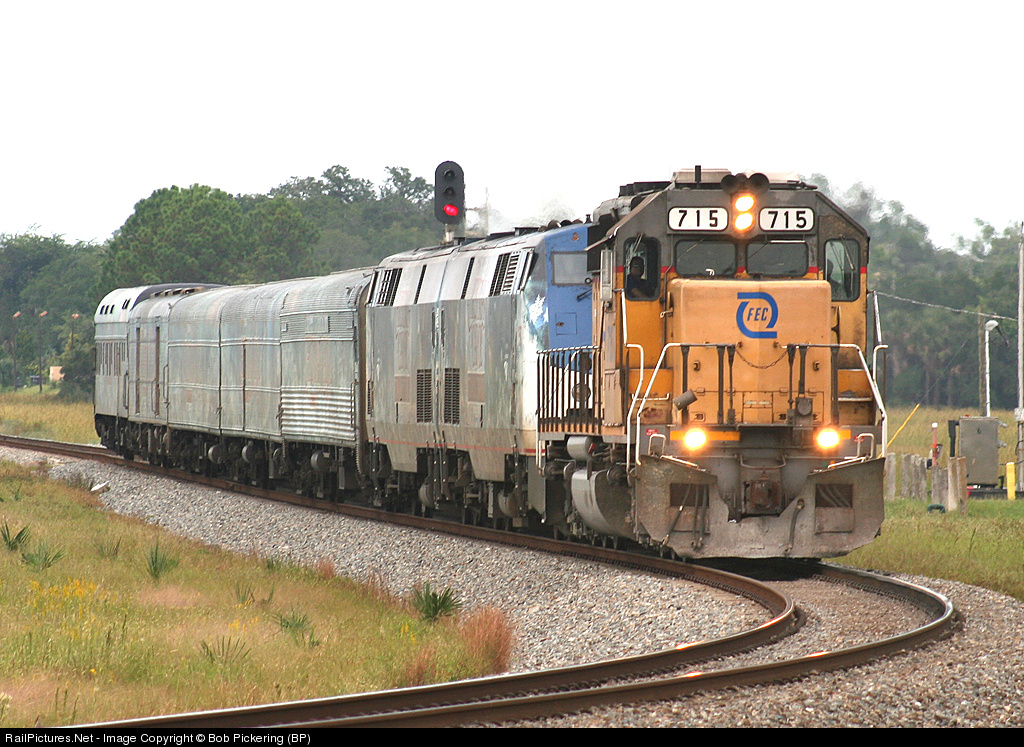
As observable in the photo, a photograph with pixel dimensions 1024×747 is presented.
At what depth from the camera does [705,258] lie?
44.4 feet

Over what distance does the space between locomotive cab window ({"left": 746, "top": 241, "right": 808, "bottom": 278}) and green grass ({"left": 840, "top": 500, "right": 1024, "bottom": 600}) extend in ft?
11.7

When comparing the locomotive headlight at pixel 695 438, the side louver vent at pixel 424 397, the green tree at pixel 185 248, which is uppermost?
the green tree at pixel 185 248

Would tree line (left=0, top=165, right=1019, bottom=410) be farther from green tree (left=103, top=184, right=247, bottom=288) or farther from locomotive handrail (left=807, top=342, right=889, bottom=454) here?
locomotive handrail (left=807, top=342, right=889, bottom=454)

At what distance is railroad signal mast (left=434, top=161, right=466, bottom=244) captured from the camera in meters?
22.9

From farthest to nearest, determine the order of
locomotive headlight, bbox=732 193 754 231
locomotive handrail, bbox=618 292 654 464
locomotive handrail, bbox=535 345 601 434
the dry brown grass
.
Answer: locomotive handrail, bbox=535 345 601 434
locomotive headlight, bbox=732 193 754 231
locomotive handrail, bbox=618 292 654 464
the dry brown grass

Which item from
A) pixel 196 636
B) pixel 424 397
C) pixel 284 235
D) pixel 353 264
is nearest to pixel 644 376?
pixel 196 636

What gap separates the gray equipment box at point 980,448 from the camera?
91.5 ft

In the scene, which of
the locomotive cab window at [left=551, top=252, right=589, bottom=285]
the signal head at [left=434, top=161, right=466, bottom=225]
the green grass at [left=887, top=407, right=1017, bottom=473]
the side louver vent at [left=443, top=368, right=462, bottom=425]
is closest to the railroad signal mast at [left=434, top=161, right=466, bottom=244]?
the signal head at [left=434, top=161, right=466, bottom=225]

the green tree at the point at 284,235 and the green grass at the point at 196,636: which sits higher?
the green tree at the point at 284,235

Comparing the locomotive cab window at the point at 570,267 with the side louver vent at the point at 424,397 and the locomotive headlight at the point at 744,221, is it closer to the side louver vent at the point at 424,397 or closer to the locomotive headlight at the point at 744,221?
the locomotive headlight at the point at 744,221

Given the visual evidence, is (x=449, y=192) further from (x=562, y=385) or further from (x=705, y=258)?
(x=705, y=258)

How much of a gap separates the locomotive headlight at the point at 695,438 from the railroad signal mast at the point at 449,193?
34.5ft

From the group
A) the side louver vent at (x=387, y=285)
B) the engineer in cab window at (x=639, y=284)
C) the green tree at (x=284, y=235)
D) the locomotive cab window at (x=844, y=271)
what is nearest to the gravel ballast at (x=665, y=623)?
the engineer in cab window at (x=639, y=284)
